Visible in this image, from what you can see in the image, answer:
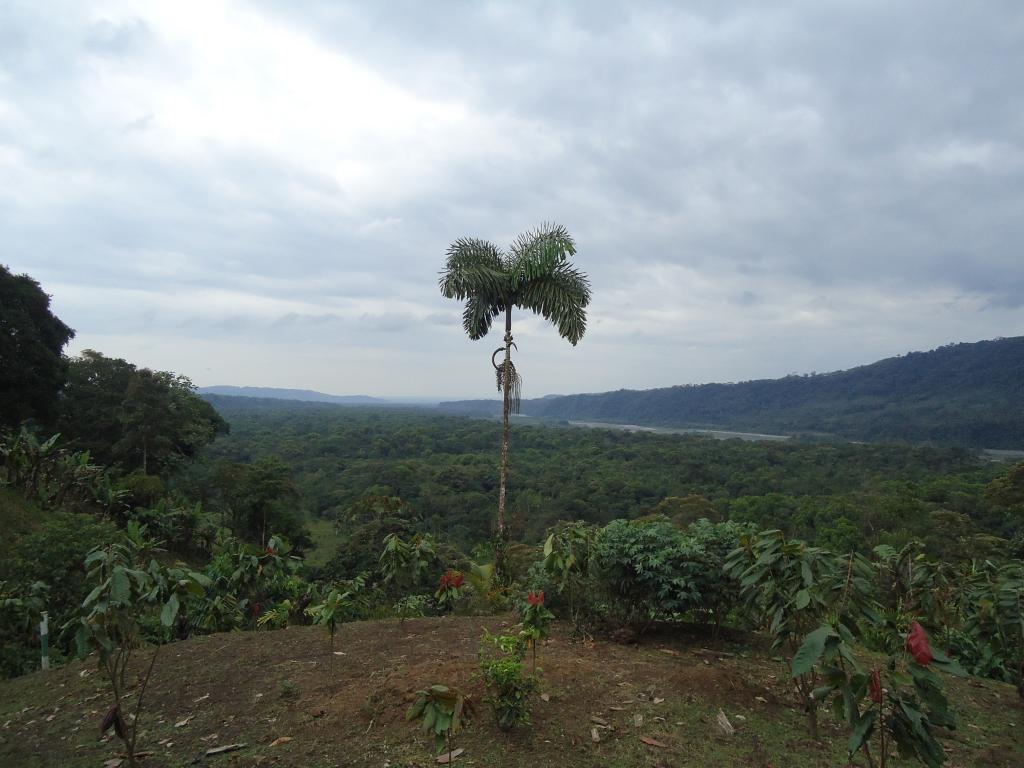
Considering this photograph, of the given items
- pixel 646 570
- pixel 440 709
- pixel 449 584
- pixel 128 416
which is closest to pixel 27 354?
pixel 128 416

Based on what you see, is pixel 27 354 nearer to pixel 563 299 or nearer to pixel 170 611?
pixel 563 299

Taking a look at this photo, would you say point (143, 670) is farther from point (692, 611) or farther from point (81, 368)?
point (81, 368)

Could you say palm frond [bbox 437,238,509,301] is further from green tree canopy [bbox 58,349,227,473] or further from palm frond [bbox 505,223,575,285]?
green tree canopy [bbox 58,349,227,473]

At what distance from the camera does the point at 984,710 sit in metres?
4.28

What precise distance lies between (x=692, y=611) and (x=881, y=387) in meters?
131

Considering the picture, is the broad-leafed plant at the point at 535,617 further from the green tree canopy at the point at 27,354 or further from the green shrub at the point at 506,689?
the green tree canopy at the point at 27,354

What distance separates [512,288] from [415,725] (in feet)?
22.1

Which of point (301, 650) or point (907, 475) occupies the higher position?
point (301, 650)

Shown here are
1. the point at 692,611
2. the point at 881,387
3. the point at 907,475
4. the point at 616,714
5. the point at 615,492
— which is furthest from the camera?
the point at 881,387

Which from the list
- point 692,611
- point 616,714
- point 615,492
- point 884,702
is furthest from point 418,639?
point 615,492

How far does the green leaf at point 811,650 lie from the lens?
2227mm

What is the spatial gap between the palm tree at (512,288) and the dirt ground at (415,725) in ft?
13.9

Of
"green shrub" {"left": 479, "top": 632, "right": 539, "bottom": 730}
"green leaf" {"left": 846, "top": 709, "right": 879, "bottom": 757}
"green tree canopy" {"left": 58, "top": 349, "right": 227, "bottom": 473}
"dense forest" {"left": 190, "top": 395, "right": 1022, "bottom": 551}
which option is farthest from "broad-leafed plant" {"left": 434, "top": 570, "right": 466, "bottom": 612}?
"green tree canopy" {"left": 58, "top": 349, "right": 227, "bottom": 473}

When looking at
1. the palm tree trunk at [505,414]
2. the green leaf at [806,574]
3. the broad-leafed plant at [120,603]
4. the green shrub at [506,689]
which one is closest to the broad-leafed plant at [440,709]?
the green shrub at [506,689]
